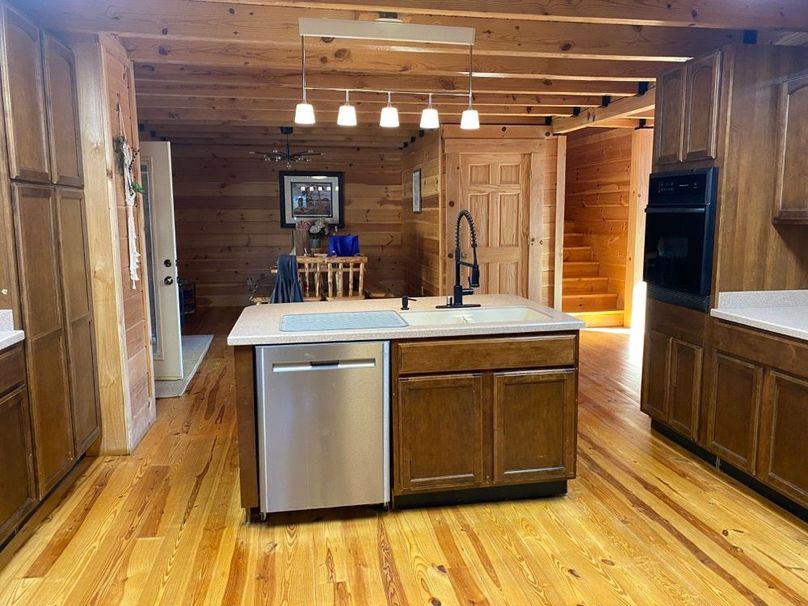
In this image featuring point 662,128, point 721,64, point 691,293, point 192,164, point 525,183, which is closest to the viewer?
point 721,64

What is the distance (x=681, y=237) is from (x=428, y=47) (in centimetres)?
179

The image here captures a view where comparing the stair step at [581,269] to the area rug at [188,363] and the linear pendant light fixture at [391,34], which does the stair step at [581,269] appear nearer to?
the area rug at [188,363]

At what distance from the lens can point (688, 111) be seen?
10.5ft

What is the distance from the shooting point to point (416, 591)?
213cm

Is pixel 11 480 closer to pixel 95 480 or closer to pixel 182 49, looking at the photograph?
pixel 95 480

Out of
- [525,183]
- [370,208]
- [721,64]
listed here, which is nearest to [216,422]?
[721,64]

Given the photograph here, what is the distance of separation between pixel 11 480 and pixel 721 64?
3.72m

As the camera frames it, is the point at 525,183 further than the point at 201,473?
Yes

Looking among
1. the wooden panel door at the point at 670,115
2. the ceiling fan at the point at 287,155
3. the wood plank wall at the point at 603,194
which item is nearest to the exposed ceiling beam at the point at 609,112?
the wooden panel door at the point at 670,115

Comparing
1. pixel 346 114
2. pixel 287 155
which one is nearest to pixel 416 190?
pixel 287 155

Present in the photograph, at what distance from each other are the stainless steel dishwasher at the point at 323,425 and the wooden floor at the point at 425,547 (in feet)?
0.52

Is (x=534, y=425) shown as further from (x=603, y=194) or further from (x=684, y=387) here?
(x=603, y=194)

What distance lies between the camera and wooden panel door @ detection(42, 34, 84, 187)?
2740mm

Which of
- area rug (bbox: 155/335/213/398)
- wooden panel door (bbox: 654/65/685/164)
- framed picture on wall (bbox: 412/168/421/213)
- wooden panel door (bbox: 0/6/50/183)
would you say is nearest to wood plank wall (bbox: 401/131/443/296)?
framed picture on wall (bbox: 412/168/421/213)
